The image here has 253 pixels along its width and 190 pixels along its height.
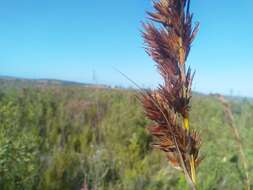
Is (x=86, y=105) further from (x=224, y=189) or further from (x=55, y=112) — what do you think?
(x=224, y=189)

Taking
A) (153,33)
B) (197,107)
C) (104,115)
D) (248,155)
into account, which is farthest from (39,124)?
(153,33)

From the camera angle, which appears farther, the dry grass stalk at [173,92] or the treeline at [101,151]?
the treeline at [101,151]

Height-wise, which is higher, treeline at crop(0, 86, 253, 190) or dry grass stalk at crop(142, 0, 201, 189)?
dry grass stalk at crop(142, 0, 201, 189)

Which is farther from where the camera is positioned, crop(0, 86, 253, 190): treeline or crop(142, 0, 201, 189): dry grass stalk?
crop(0, 86, 253, 190): treeline

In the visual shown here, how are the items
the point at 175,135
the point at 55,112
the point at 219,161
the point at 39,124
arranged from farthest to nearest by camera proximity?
the point at 55,112, the point at 39,124, the point at 219,161, the point at 175,135

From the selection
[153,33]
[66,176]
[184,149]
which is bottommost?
[66,176]
